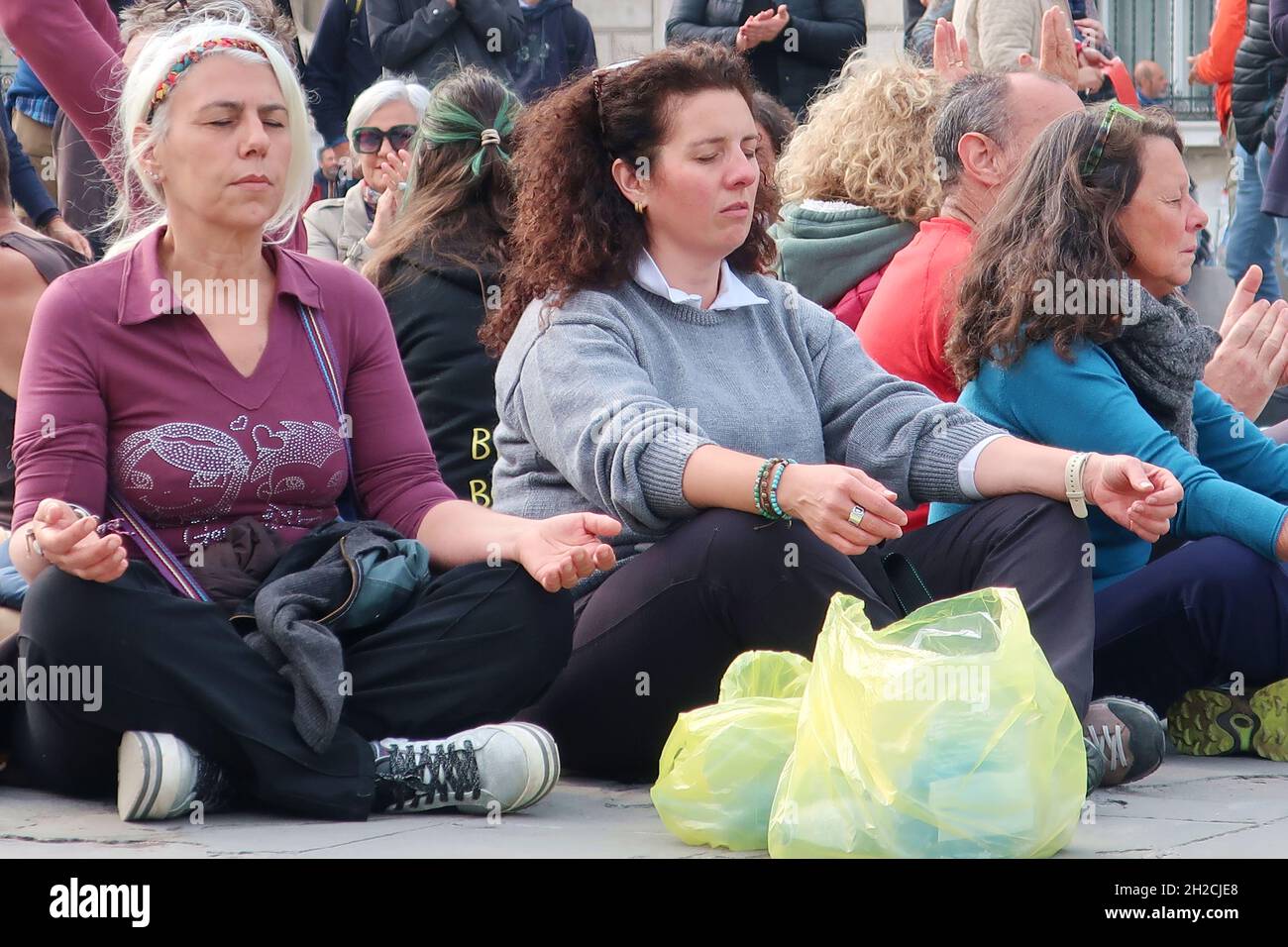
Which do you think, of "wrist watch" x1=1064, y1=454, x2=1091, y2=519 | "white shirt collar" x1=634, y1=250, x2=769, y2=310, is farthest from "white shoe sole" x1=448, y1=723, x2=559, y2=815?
"wrist watch" x1=1064, y1=454, x2=1091, y2=519

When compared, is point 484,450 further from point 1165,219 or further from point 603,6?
point 603,6

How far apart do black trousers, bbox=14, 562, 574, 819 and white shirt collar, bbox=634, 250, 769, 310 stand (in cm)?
71

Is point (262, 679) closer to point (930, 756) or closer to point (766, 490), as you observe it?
point (766, 490)

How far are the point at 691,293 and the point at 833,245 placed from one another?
1111 millimetres

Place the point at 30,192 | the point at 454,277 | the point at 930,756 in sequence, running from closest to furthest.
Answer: the point at 930,756 < the point at 454,277 < the point at 30,192

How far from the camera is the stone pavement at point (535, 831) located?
282 centimetres

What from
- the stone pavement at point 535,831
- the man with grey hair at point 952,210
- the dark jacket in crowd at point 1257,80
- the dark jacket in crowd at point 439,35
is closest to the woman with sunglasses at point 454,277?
the man with grey hair at point 952,210

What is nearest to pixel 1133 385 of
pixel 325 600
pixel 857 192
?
pixel 857 192

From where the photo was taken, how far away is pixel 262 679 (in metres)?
3.10

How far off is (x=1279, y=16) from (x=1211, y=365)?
2882 millimetres

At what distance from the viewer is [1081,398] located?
371 centimetres

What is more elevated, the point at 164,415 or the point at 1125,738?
the point at 164,415

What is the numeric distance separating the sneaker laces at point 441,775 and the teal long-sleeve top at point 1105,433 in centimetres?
125
